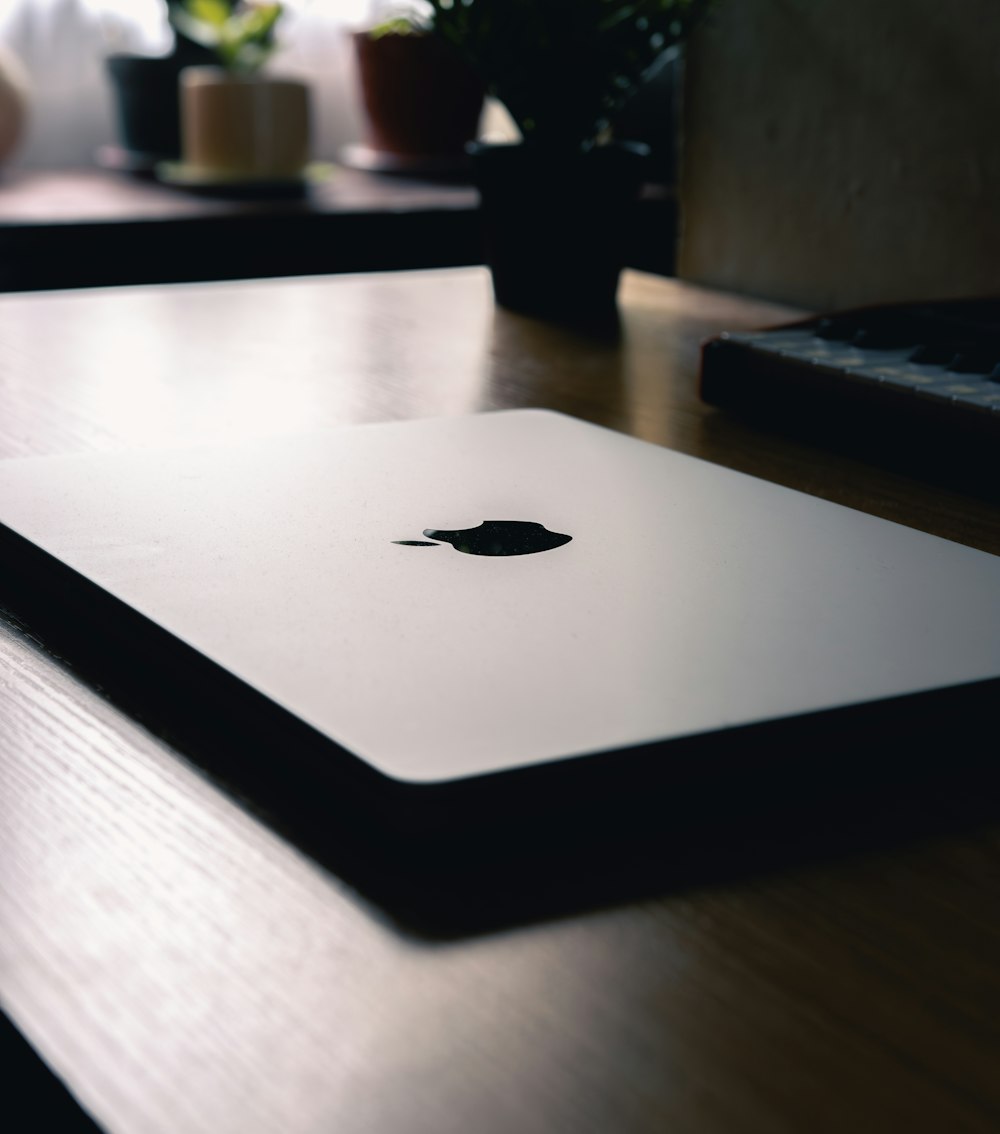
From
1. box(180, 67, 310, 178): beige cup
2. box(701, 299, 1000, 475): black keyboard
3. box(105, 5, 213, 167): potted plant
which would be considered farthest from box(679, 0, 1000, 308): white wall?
box(105, 5, 213, 167): potted plant

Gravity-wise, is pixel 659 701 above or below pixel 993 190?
below

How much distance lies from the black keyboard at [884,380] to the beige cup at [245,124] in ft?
4.82

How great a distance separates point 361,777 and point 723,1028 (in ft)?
0.33

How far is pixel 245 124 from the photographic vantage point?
2.10 m

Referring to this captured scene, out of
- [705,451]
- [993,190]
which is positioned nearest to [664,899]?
[705,451]

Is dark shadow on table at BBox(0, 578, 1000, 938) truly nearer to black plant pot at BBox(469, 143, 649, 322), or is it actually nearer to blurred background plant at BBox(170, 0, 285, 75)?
black plant pot at BBox(469, 143, 649, 322)

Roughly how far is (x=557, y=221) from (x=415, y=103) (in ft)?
4.53

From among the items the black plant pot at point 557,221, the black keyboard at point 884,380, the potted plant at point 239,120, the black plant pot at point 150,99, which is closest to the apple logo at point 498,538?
the black keyboard at point 884,380

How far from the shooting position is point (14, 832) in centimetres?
34

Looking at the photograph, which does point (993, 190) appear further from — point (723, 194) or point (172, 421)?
point (172, 421)

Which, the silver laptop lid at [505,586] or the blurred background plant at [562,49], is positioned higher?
the blurred background plant at [562,49]

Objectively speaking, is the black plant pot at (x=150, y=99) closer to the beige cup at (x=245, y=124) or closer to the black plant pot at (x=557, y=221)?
the beige cup at (x=245, y=124)

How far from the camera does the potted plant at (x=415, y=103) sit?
229 centimetres

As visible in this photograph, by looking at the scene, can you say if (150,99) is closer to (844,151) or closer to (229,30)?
(229,30)
